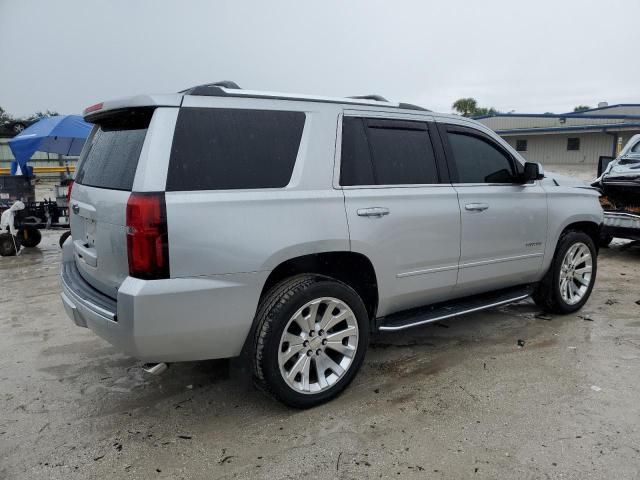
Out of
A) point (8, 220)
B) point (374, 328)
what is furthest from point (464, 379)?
point (8, 220)

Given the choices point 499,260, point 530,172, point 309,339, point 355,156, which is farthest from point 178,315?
point 530,172

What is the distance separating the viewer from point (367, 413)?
317 cm

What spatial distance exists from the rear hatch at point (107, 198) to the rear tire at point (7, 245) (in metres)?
6.87

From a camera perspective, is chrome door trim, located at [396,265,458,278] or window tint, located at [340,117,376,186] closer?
window tint, located at [340,117,376,186]

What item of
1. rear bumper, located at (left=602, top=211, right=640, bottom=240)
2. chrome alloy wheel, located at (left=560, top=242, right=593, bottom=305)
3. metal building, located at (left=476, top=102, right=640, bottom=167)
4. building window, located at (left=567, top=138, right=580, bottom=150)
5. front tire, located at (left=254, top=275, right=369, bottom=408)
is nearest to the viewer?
front tire, located at (left=254, top=275, right=369, bottom=408)

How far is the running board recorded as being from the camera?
3.63 m

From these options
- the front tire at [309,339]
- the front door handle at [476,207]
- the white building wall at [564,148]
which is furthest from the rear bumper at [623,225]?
the white building wall at [564,148]

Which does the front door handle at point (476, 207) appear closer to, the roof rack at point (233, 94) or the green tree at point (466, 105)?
the roof rack at point (233, 94)

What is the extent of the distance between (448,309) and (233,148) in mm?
2136

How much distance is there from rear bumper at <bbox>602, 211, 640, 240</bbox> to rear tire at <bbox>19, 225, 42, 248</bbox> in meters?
10.3

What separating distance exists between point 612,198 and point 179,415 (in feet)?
26.8

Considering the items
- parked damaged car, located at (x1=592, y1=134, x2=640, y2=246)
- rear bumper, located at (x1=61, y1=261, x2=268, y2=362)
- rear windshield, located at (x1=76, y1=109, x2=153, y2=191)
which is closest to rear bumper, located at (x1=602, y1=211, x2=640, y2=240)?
parked damaged car, located at (x1=592, y1=134, x2=640, y2=246)

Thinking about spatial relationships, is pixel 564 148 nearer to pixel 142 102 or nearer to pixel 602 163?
pixel 602 163

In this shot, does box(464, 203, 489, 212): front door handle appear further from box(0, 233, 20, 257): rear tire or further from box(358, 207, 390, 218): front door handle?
box(0, 233, 20, 257): rear tire
